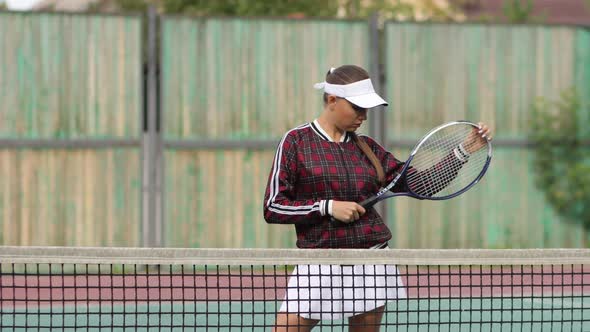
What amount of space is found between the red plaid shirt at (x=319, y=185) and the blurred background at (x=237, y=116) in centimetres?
690

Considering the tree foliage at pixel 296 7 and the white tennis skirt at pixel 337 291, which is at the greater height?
the tree foliage at pixel 296 7

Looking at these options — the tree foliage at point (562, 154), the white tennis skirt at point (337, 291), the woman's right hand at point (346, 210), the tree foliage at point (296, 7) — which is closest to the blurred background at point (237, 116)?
the tree foliage at point (562, 154)

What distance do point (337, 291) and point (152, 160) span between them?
6.97 metres

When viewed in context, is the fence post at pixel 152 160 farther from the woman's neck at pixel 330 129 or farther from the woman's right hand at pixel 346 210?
the woman's right hand at pixel 346 210

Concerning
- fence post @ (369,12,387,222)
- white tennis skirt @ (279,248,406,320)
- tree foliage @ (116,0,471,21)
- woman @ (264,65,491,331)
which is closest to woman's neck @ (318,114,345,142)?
woman @ (264,65,491,331)

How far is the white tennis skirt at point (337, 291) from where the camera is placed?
423cm

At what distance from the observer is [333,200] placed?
417cm

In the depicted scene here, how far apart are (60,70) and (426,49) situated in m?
3.58

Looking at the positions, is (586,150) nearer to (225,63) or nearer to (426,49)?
(426,49)

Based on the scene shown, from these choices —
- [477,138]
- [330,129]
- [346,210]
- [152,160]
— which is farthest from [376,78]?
[346,210]

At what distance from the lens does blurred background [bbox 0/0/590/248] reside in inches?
432

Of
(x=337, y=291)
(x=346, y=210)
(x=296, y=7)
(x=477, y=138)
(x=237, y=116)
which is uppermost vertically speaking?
(x=296, y=7)

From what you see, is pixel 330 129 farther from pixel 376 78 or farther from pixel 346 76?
pixel 376 78

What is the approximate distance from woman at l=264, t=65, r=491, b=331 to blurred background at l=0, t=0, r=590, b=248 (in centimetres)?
690
